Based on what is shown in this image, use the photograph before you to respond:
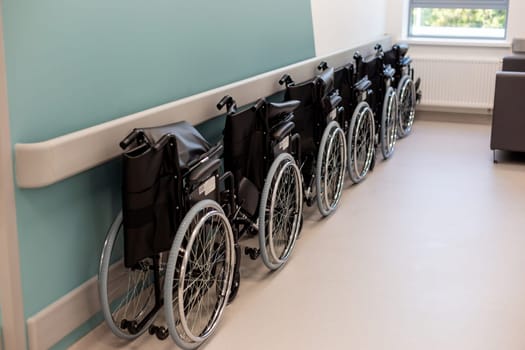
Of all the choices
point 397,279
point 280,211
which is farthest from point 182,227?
point 397,279

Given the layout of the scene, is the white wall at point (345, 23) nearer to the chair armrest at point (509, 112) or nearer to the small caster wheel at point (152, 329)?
the chair armrest at point (509, 112)

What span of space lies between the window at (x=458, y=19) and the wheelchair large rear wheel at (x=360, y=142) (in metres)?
3.18

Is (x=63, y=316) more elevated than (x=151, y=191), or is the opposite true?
(x=151, y=191)

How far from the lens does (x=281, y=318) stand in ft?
9.89

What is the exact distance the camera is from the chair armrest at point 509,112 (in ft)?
18.3

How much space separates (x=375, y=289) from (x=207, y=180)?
1093 mm

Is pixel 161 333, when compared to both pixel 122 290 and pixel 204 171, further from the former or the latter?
pixel 204 171

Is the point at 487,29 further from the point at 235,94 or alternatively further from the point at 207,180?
the point at 207,180

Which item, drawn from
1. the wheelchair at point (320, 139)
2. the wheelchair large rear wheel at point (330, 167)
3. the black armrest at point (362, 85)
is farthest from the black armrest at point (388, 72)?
the wheelchair large rear wheel at point (330, 167)

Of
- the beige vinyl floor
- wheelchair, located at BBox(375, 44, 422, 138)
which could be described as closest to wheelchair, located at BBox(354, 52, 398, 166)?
wheelchair, located at BBox(375, 44, 422, 138)

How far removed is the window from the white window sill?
0.20m

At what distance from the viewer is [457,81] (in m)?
7.32

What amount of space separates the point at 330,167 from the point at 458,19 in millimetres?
4179

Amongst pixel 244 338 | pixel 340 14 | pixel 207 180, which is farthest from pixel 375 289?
pixel 340 14
